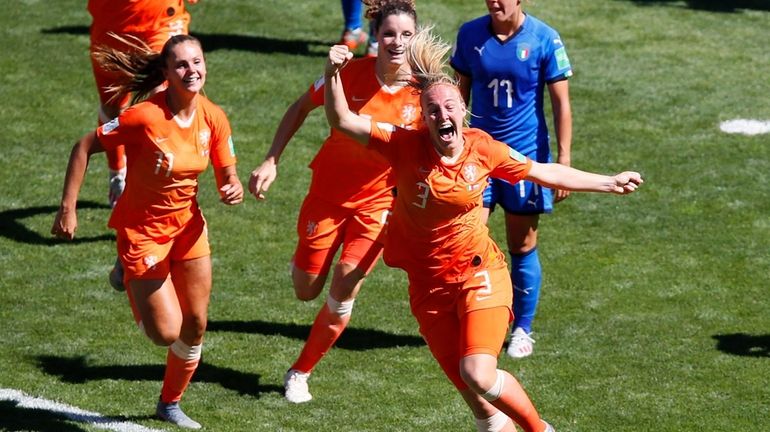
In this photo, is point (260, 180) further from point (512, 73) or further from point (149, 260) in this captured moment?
point (512, 73)

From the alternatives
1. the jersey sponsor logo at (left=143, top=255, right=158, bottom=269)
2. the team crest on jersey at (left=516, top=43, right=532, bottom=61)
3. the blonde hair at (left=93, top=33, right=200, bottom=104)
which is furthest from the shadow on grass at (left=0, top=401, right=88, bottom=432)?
the team crest on jersey at (left=516, top=43, right=532, bottom=61)

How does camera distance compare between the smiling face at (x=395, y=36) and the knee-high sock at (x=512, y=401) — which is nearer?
the knee-high sock at (x=512, y=401)

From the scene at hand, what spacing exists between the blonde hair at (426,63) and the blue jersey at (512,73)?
163 cm

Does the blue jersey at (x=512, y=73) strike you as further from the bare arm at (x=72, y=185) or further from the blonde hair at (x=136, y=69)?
the bare arm at (x=72, y=185)

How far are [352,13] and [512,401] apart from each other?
28.6 feet

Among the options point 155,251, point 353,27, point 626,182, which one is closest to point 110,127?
point 155,251

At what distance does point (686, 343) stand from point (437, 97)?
3387mm

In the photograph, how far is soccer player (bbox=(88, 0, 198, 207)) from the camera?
35.7 ft

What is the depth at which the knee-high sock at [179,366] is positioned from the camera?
24.6 ft

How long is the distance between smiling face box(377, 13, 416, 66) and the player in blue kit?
0.97 m

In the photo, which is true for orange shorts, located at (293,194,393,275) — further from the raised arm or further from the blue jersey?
the raised arm

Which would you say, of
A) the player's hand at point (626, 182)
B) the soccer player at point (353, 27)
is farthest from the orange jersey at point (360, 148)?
the soccer player at point (353, 27)

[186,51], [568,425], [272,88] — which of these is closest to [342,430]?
[568,425]

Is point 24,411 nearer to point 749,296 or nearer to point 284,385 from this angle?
point 284,385
